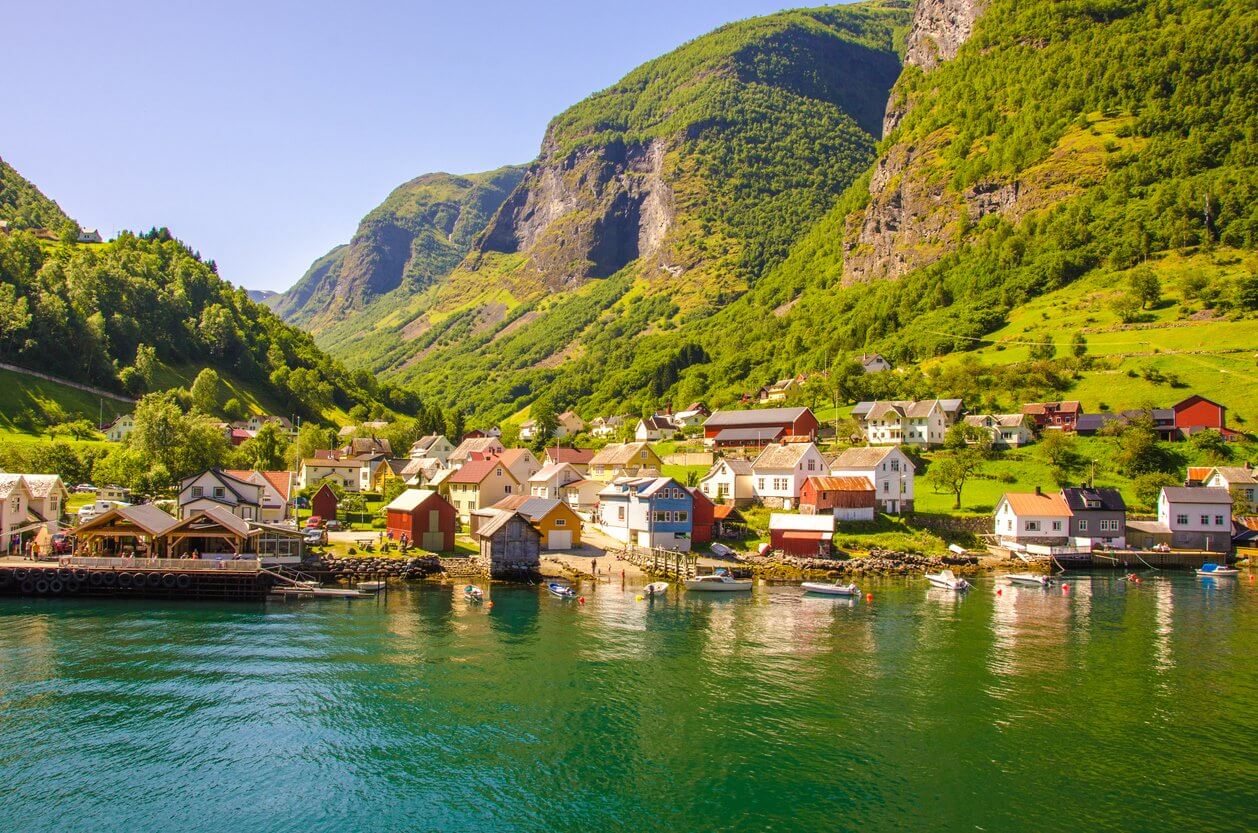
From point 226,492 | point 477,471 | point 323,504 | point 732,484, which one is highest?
point 477,471

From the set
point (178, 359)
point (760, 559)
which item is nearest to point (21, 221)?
point (178, 359)

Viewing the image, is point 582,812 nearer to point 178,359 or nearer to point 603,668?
point 603,668

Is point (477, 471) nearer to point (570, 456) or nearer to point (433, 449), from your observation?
point (570, 456)

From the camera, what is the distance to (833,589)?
6266 centimetres

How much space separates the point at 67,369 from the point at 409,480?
247ft

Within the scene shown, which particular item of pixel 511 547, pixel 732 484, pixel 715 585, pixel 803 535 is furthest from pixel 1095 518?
pixel 511 547

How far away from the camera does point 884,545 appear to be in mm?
78250

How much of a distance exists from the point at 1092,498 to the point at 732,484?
37.0 m

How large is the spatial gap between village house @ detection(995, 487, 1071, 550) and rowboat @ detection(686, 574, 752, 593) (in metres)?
32.8

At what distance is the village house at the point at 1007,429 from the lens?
4178 inches

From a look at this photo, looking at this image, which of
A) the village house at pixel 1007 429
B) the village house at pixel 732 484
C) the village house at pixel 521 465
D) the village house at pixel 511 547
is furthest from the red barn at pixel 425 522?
the village house at pixel 1007 429

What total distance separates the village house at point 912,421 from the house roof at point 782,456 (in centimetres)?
2595

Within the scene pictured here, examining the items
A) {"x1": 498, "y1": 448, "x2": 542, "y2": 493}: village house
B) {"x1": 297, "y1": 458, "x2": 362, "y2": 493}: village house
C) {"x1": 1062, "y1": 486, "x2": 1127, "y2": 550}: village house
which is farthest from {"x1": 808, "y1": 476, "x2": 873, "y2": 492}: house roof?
{"x1": 297, "y1": 458, "x2": 362, "y2": 493}: village house

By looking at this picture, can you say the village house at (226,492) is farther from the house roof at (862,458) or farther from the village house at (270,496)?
the house roof at (862,458)
